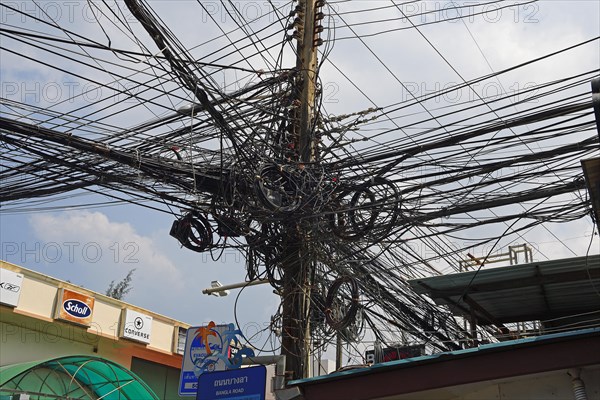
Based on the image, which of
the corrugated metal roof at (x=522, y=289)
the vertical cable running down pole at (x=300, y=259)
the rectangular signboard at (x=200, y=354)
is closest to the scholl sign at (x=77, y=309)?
the rectangular signboard at (x=200, y=354)

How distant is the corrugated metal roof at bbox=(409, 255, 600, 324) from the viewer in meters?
7.19

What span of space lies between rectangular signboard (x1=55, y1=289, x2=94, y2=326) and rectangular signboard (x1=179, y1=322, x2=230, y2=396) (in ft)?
14.2

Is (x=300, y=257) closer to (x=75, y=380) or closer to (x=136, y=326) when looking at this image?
(x=75, y=380)

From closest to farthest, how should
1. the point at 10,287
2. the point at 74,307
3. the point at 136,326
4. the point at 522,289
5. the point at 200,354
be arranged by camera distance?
→ 1. the point at 522,289
2. the point at 200,354
3. the point at 10,287
4. the point at 74,307
5. the point at 136,326

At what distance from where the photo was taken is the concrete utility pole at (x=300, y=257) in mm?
7371

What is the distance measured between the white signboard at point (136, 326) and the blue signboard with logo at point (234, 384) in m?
7.59

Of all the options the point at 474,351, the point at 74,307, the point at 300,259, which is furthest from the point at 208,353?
the point at 74,307

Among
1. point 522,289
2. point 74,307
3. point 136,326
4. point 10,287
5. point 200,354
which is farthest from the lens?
point 136,326

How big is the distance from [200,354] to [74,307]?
16.2 feet

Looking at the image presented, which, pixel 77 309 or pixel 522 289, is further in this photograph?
pixel 77 309

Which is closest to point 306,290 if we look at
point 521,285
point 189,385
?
point 189,385

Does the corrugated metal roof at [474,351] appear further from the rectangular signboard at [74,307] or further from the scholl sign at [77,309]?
the scholl sign at [77,309]

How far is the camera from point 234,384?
225 inches

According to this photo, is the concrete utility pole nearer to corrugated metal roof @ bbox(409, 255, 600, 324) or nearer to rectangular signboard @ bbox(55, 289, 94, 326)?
corrugated metal roof @ bbox(409, 255, 600, 324)
